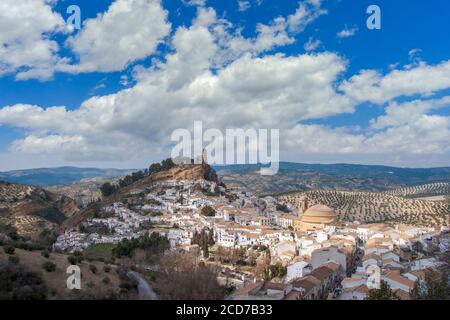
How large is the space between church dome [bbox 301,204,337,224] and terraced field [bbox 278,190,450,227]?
1591cm

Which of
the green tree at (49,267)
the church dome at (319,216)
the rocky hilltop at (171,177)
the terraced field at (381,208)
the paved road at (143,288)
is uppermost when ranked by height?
the rocky hilltop at (171,177)

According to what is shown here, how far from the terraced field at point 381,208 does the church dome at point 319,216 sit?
15.9m

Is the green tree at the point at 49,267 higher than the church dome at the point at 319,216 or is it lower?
higher

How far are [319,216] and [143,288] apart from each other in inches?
1939

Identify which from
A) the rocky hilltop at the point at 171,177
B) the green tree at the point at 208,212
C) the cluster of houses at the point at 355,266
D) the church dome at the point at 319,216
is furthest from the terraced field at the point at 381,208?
the green tree at the point at 208,212

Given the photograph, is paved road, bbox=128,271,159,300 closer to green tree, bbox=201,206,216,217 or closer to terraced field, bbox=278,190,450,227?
green tree, bbox=201,206,216,217

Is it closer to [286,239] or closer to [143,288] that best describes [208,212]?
[286,239]

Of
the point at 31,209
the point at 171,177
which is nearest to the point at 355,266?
the point at 171,177

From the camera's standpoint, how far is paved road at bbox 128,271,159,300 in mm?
17297

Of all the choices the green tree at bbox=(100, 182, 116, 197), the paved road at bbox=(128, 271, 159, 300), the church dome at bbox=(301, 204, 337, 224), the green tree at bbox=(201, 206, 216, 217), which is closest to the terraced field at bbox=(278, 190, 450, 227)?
the church dome at bbox=(301, 204, 337, 224)

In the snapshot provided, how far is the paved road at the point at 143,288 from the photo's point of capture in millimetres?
17297

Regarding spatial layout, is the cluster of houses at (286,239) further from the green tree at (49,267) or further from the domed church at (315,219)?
the green tree at (49,267)

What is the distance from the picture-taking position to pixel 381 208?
98125 millimetres
